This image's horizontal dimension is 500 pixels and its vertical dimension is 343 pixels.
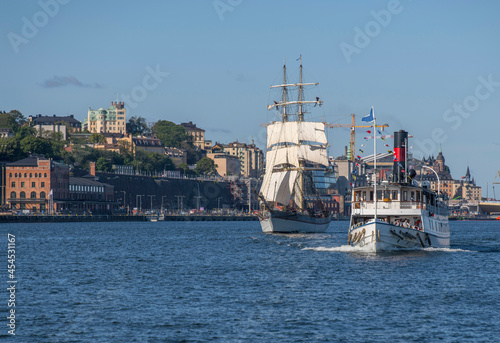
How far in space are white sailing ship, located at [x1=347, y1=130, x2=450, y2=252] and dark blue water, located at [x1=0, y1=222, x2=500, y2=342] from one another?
4.34 ft

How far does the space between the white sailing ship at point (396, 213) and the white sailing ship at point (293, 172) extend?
146 ft

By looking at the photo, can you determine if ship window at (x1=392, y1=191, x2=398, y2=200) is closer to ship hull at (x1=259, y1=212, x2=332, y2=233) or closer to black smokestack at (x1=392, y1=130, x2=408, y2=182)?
black smokestack at (x1=392, y1=130, x2=408, y2=182)

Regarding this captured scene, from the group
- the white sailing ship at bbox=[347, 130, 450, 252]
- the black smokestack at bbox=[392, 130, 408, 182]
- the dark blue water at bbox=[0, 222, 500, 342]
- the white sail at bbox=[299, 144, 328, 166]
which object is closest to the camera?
the dark blue water at bbox=[0, 222, 500, 342]

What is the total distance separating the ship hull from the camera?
106000 mm

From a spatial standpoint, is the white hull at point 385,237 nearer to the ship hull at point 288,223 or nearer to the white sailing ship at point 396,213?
A: the white sailing ship at point 396,213

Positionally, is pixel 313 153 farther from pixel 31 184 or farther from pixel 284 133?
pixel 31 184

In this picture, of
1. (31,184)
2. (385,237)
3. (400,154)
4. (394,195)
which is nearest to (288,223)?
(400,154)

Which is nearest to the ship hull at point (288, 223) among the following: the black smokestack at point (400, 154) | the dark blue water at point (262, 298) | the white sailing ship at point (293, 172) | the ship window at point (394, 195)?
the white sailing ship at point (293, 172)

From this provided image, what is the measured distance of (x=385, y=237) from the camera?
56594 millimetres

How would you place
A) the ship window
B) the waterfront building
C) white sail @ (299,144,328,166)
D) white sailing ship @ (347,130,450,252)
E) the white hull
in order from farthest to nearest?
1. the waterfront building
2. white sail @ (299,144,328,166)
3. the ship window
4. white sailing ship @ (347,130,450,252)
5. the white hull

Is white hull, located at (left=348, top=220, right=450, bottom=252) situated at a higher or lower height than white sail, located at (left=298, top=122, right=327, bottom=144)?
lower

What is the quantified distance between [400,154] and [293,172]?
5678cm

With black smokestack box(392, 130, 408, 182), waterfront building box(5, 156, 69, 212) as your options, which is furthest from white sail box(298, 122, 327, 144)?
waterfront building box(5, 156, 69, 212)

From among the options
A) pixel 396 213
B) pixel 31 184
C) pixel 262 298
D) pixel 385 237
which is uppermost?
pixel 31 184
